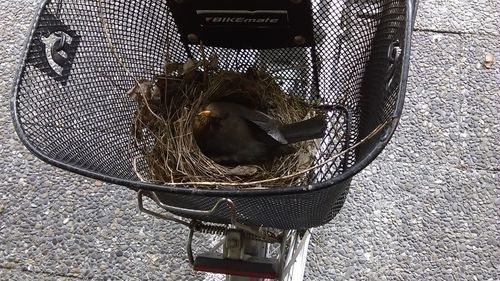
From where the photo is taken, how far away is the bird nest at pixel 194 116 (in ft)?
3.64

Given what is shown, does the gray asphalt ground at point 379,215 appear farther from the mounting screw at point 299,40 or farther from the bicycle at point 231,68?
the mounting screw at point 299,40

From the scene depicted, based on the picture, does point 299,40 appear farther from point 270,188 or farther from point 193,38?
point 270,188

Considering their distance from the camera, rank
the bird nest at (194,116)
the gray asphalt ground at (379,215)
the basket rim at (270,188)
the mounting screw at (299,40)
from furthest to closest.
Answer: the gray asphalt ground at (379,215)
the mounting screw at (299,40)
the bird nest at (194,116)
the basket rim at (270,188)

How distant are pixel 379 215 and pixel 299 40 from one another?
0.79 meters

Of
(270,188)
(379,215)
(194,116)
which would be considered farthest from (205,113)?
(379,215)

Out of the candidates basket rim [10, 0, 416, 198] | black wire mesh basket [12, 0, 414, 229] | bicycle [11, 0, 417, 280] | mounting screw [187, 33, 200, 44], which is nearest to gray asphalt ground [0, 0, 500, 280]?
bicycle [11, 0, 417, 280]

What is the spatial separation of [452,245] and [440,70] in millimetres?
611

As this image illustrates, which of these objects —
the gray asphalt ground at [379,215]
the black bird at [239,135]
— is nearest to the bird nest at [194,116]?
the black bird at [239,135]

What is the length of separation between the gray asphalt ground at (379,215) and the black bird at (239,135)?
0.73 metres

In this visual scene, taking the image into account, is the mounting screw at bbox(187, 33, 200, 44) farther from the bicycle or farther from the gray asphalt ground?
the gray asphalt ground

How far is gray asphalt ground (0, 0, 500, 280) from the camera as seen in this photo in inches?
69.7

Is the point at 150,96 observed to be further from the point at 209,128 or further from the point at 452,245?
the point at 452,245

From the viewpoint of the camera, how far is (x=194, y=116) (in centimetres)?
116

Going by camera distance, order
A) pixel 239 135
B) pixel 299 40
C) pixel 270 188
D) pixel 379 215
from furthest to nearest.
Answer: pixel 379 215 < pixel 299 40 < pixel 239 135 < pixel 270 188
